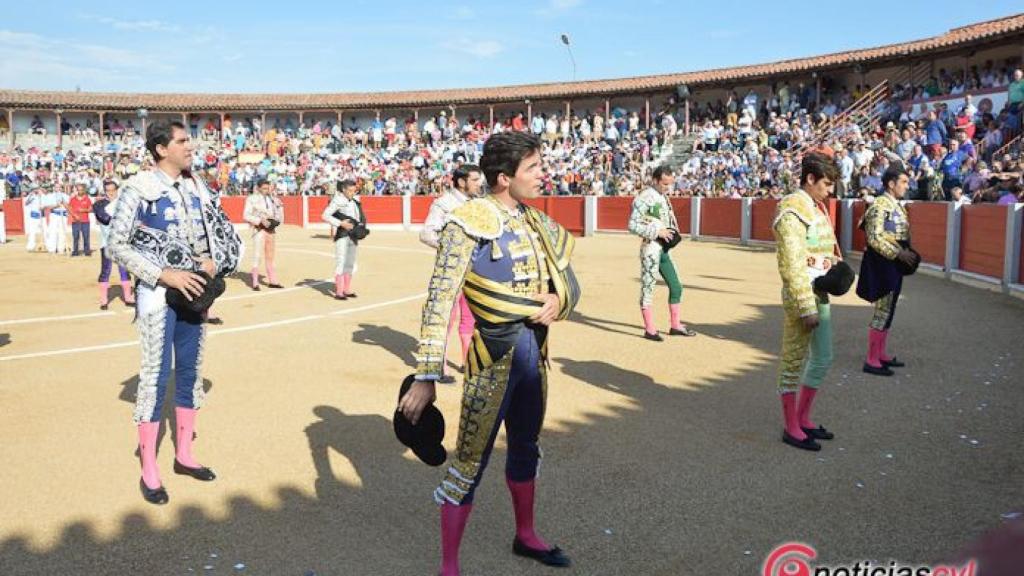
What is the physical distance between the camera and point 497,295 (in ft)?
9.31

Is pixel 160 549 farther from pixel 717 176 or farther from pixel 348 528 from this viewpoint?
pixel 717 176

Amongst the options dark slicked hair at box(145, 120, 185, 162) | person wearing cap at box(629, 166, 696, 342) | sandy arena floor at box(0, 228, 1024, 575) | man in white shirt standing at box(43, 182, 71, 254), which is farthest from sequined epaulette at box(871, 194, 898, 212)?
man in white shirt standing at box(43, 182, 71, 254)

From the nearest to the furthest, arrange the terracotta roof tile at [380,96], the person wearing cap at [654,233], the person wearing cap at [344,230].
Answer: the person wearing cap at [654,233]
the person wearing cap at [344,230]
the terracotta roof tile at [380,96]

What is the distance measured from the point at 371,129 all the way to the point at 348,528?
3338 centimetres

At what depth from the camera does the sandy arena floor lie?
128 inches

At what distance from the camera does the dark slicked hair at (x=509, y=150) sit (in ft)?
9.43

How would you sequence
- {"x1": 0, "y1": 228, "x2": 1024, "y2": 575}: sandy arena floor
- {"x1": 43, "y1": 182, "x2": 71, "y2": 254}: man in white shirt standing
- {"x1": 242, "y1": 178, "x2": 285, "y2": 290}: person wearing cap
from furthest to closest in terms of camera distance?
{"x1": 43, "y1": 182, "x2": 71, "y2": 254}: man in white shirt standing
{"x1": 242, "y1": 178, "x2": 285, "y2": 290}: person wearing cap
{"x1": 0, "y1": 228, "x2": 1024, "y2": 575}: sandy arena floor

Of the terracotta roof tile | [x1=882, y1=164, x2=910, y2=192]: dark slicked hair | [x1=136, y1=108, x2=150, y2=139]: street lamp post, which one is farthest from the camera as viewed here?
[x1=136, y1=108, x2=150, y2=139]: street lamp post

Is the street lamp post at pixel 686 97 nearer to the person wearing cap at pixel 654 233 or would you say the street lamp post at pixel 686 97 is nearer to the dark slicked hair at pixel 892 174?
the person wearing cap at pixel 654 233

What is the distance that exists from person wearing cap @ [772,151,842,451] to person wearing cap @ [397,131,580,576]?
1.82 meters

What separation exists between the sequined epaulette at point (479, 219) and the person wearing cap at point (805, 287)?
1.99 meters

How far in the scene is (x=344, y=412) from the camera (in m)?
5.15

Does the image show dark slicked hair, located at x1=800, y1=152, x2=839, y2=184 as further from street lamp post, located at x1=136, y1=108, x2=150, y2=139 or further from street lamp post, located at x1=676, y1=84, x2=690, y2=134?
street lamp post, located at x1=136, y1=108, x2=150, y2=139

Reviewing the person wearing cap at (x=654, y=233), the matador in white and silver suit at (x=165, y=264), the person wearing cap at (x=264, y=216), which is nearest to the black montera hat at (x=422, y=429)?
the matador in white and silver suit at (x=165, y=264)
